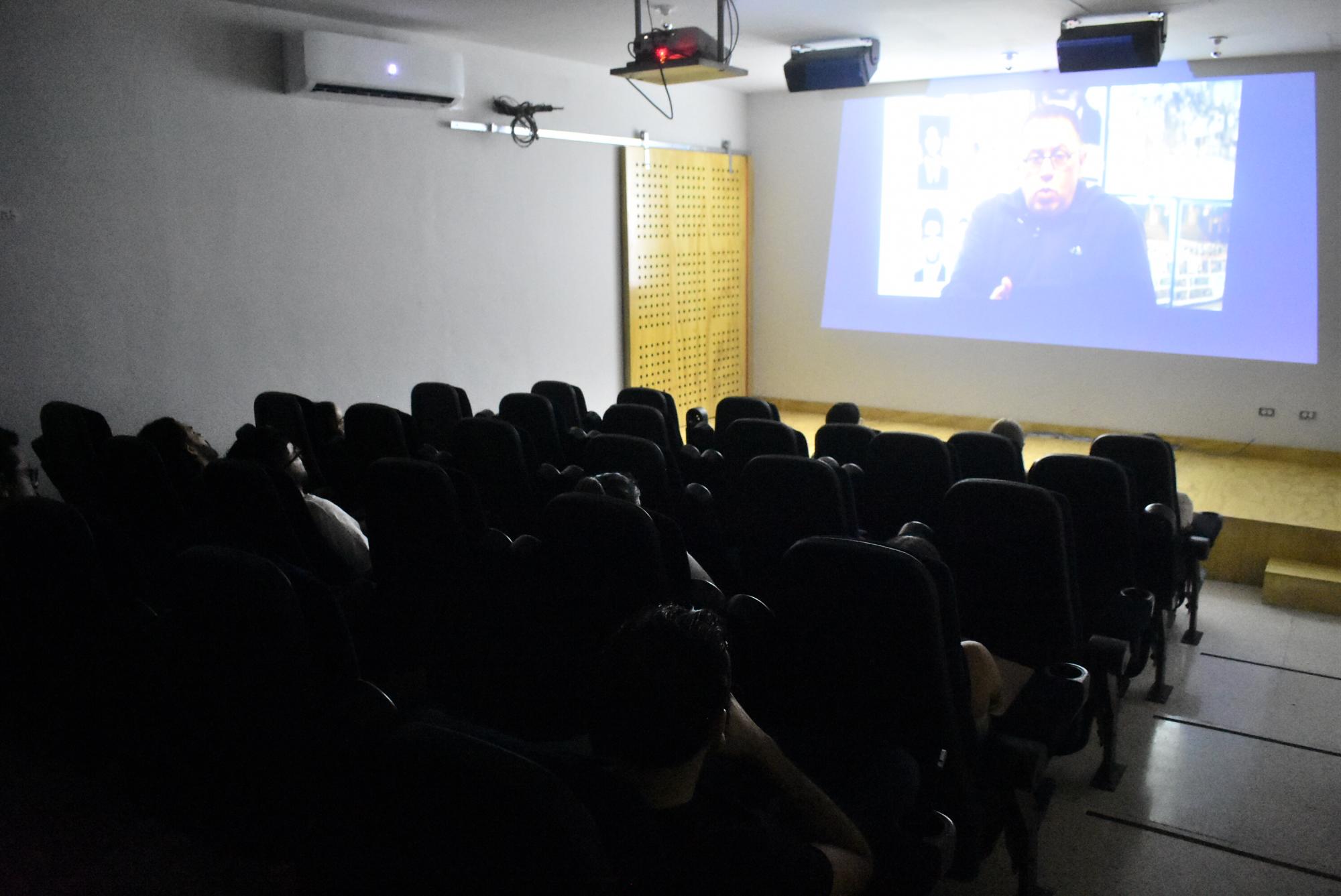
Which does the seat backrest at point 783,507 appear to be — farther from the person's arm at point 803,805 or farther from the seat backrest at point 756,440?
the person's arm at point 803,805

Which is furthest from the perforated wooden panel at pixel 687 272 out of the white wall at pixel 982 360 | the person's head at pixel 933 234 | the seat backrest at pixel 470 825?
the seat backrest at pixel 470 825

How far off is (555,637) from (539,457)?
8.08 feet

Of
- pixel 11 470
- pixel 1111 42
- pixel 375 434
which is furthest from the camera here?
pixel 1111 42

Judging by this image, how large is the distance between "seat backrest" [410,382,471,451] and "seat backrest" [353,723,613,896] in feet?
13.8

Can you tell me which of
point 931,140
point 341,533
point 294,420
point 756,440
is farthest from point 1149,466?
point 931,140

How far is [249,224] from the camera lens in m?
5.68

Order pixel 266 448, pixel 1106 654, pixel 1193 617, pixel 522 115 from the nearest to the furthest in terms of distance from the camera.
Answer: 1. pixel 1106 654
2. pixel 266 448
3. pixel 1193 617
4. pixel 522 115

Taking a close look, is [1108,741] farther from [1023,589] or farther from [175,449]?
[175,449]

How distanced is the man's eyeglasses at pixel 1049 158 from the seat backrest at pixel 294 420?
6168mm

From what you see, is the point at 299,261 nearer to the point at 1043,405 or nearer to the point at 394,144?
the point at 394,144

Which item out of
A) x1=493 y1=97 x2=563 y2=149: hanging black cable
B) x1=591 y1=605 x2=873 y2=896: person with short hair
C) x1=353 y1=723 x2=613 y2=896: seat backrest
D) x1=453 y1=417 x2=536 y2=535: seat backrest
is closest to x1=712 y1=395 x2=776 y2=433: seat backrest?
Answer: x1=453 y1=417 x2=536 y2=535: seat backrest

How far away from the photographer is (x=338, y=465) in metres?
4.60

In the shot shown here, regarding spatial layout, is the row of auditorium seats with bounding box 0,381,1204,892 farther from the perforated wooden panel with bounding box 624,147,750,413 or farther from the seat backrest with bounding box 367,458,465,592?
the perforated wooden panel with bounding box 624,147,750,413

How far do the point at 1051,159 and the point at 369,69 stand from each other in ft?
17.8
